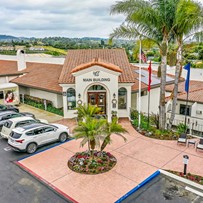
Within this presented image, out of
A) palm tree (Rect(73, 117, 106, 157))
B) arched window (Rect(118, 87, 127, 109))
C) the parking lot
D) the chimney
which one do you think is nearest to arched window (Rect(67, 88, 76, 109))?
arched window (Rect(118, 87, 127, 109))

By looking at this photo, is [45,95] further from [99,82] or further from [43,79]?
[99,82]

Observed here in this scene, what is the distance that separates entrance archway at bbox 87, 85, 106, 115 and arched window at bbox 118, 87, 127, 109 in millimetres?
1396

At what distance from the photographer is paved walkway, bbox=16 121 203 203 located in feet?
36.9

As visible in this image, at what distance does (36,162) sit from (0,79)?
22.1 m

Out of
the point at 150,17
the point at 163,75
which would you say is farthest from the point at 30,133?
the point at 150,17

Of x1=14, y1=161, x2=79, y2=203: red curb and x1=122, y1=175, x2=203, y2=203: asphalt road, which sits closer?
x1=122, y1=175, x2=203, y2=203: asphalt road

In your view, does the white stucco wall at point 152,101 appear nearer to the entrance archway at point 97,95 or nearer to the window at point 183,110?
the window at point 183,110

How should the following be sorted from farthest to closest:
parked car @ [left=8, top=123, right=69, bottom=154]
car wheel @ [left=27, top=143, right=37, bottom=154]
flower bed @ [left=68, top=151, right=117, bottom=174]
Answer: car wheel @ [left=27, top=143, right=37, bottom=154]
parked car @ [left=8, top=123, right=69, bottom=154]
flower bed @ [left=68, top=151, right=117, bottom=174]

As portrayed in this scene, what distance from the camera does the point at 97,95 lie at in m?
21.7

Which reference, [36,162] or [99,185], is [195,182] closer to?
[99,185]

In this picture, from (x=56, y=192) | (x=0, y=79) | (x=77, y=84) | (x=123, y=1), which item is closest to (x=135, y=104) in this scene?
(x=77, y=84)

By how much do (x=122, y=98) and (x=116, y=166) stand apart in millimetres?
9421

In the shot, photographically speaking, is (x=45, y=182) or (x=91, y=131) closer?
(x=45, y=182)

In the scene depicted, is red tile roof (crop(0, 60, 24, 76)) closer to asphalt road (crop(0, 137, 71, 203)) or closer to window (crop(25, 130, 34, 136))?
window (crop(25, 130, 34, 136))
